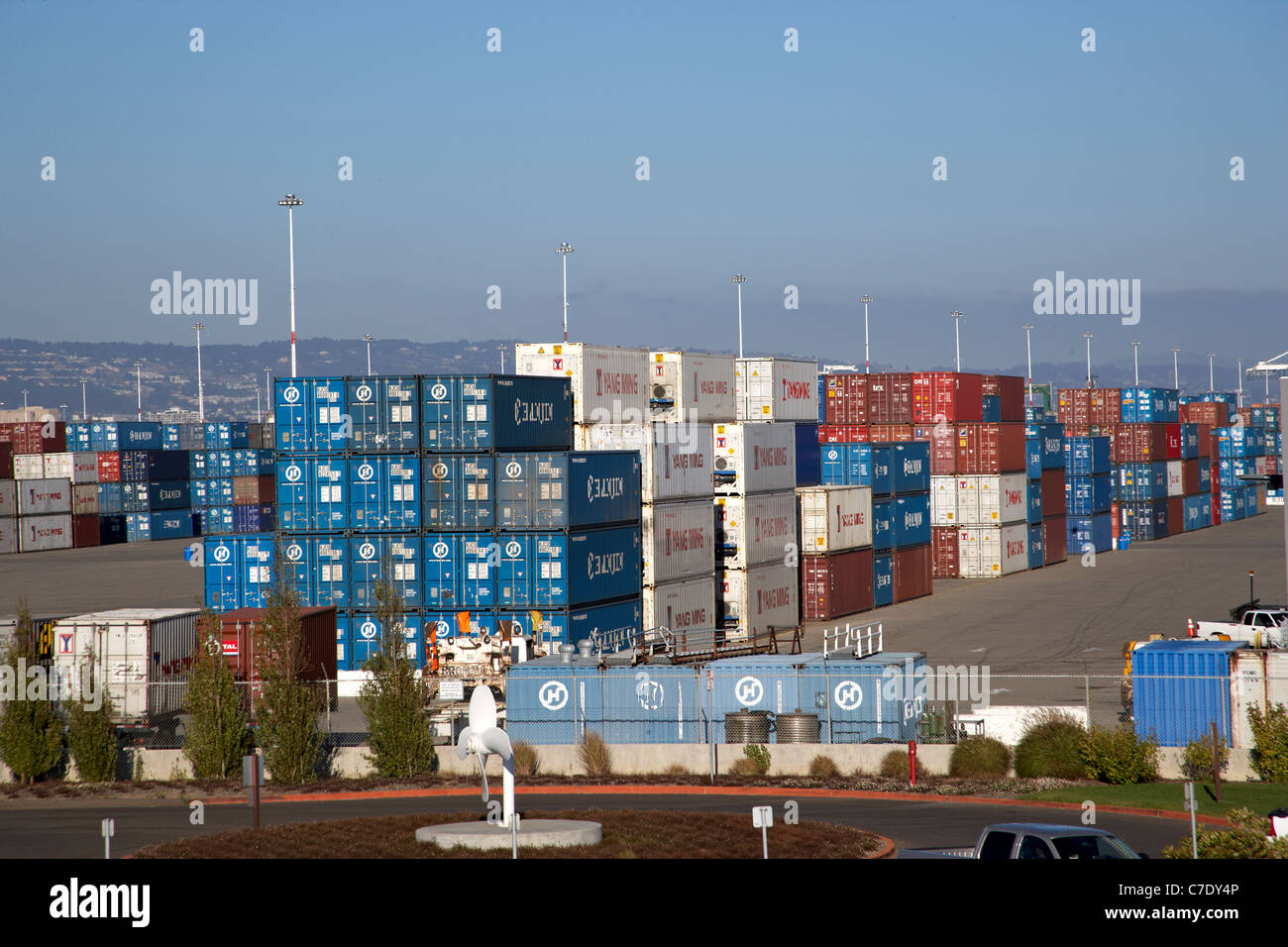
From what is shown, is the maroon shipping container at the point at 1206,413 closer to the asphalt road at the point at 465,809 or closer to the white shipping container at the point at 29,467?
the white shipping container at the point at 29,467

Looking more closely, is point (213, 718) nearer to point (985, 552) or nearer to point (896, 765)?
point (896, 765)

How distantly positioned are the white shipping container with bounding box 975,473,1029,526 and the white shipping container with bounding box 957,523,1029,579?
1.63ft

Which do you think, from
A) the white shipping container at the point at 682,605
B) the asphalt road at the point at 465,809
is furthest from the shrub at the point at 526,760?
the white shipping container at the point at 682,605

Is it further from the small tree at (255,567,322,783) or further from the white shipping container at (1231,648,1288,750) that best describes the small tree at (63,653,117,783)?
the white shipping container at (1231,648,1288,750)

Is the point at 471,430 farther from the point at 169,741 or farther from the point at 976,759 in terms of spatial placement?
the point at 976,759

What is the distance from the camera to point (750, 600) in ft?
175

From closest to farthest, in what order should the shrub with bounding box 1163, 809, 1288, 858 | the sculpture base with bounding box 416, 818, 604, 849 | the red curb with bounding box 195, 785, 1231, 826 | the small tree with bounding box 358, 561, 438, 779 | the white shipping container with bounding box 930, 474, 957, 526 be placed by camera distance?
the shrub with bounding box 1163, 809, 1288, 858, the sculpture base with bounding box 416, 818, 604, 849, the red curb with bounding box 195, 785, 1231, 826, the small tree with bounding box 358, 561, 438, 779, the white shipping container with bounding box 930, 474, 957, 526

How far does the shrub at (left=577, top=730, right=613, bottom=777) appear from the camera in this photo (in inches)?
1201

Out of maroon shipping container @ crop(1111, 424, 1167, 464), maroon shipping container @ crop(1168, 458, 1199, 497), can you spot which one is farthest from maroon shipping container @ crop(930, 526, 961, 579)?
maroon shipping container @ crop(1168, 458, 1199, 497)

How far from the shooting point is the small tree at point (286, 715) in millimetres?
30016

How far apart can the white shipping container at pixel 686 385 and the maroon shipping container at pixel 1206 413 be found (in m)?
84.1
